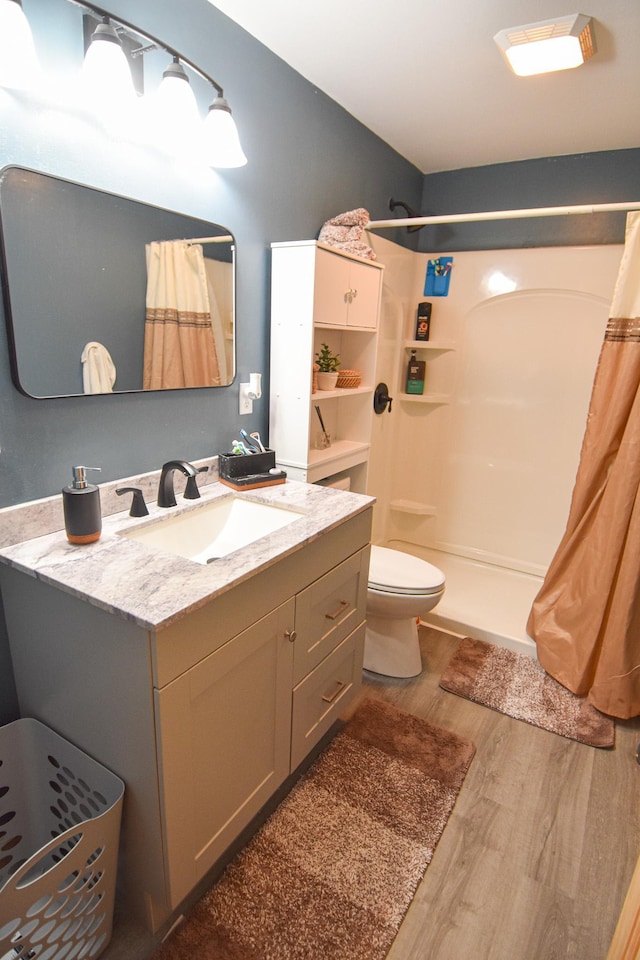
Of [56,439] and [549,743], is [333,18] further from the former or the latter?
[549,743]

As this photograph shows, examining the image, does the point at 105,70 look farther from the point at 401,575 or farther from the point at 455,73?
the point at 401,575

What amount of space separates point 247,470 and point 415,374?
1749mm

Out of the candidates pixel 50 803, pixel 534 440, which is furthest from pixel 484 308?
pixel 50 803

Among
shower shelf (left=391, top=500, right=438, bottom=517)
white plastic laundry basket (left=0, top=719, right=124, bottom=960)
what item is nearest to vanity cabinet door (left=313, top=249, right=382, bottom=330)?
shower shelf (left=391, top=500, right=438, bottom=517)

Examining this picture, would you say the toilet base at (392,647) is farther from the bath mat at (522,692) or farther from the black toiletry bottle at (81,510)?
the black toiletry bottle at (81,510)

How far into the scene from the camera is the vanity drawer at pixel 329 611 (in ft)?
4.78

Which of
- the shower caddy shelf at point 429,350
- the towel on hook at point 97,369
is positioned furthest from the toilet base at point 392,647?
the shower caddy shelf at point 429,350

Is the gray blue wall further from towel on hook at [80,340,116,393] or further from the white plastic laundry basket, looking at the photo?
the white plastic laundry basket

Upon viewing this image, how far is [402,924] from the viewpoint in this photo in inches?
50.3

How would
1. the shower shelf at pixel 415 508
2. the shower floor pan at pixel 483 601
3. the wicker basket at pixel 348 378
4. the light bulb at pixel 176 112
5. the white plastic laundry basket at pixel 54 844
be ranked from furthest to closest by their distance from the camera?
the shower shelf at pixel 415 508 < the shower floor pan at pixel 483 601 < the wicker basket at pixel 348 378 < the light bulb at pixel 176 112 < the white plastic laundry basket at pixel 54 844

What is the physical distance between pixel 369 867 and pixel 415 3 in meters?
2.47

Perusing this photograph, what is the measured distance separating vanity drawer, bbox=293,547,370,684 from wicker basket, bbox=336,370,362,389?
0.84 metres

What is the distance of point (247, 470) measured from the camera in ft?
5.89

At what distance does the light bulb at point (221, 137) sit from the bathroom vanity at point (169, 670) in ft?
3.51
